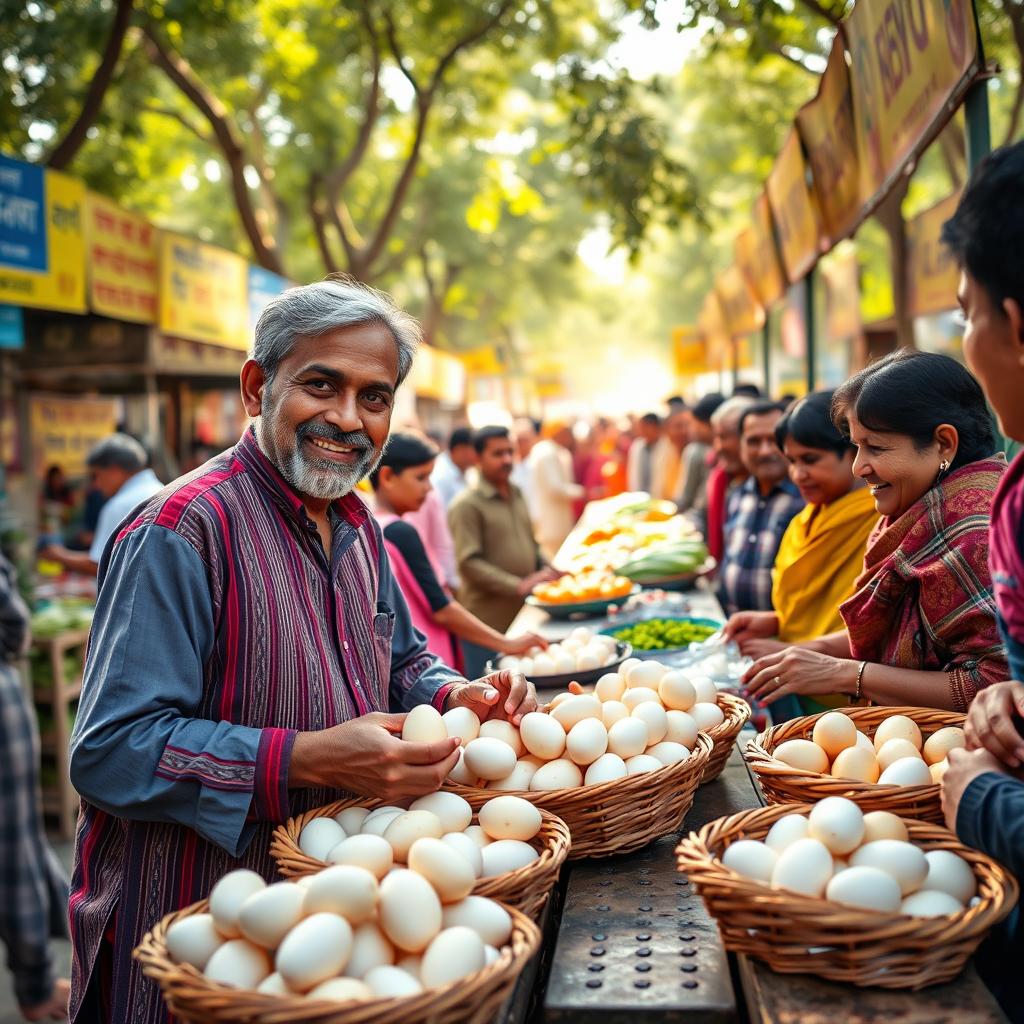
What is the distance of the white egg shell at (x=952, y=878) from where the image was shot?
60.4 inches

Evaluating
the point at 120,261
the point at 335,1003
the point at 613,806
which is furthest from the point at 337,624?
the point at 120,261

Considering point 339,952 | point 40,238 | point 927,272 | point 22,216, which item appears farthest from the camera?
point 927,272

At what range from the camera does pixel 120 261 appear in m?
7.09

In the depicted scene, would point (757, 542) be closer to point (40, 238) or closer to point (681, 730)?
point (681, 730)

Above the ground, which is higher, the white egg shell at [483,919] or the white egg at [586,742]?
the white egg at [586,742]

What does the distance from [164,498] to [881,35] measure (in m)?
2.93

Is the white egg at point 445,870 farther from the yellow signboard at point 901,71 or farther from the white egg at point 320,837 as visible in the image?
the yellow signboard at point 901,71

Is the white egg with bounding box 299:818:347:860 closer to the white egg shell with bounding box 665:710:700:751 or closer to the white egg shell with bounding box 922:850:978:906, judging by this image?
the white egg shell with bounding box 665:710:700:751

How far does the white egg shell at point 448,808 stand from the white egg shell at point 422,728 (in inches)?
4.4

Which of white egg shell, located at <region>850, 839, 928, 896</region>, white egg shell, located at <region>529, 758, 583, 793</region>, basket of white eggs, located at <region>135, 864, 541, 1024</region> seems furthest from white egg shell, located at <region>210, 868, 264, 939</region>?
white egg shell, located at <region>850, 839, 928, 896</region>

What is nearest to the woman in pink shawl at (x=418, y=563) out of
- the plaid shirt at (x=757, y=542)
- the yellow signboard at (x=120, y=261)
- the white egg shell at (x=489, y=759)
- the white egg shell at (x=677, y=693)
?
the plaid shirt at (x=757, y=542)

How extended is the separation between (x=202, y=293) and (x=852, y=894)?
809 cm

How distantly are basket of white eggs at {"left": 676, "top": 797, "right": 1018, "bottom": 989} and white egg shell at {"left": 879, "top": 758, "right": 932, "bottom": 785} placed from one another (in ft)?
0.68

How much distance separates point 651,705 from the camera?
2.31 metres
